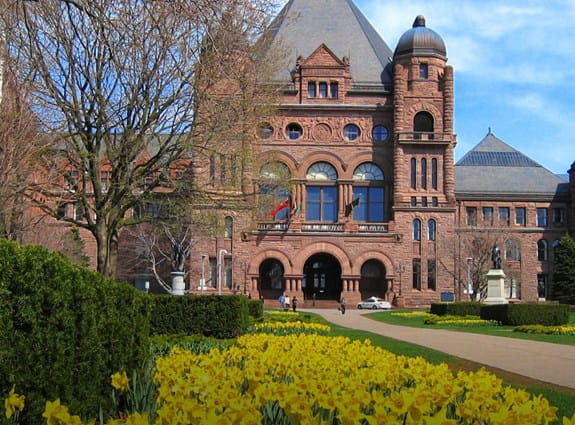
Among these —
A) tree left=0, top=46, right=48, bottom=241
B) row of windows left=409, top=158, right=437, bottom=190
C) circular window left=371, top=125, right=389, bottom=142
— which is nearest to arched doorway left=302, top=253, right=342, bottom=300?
row of windows left=409, top=158, right=437, bottom=190

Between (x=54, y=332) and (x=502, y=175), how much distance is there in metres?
74.7

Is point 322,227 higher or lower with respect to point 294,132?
lower

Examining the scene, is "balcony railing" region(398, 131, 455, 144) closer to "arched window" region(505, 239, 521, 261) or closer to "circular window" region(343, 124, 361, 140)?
"circular window" region(343, 124, 361, 140)

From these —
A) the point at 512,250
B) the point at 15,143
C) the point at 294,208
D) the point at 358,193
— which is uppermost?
the point at 358,193

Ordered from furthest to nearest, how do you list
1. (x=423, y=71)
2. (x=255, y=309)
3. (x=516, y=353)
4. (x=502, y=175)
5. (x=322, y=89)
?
1. (x=502, y=175)
2. (x=322, y=89)
3. (x=423, y=71)
4. (x=255, y=309)
5. (x=516, y=353)

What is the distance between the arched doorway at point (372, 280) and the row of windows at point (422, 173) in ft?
24.2

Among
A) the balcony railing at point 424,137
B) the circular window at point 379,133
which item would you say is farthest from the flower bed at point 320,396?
the circular window at point 379,133

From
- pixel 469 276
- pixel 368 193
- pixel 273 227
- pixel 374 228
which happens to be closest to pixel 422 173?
pixel 368 193

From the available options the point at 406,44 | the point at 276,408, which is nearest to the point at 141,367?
the point at 276,408

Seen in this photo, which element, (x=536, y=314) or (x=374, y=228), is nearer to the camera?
(x=536, y=314)

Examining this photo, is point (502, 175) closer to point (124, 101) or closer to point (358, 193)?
point (358, 193)

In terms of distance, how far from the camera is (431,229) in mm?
65125

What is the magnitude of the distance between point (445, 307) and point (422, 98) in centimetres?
2674

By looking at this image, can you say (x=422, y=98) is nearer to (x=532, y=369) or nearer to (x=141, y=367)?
(x=532, y=369)
